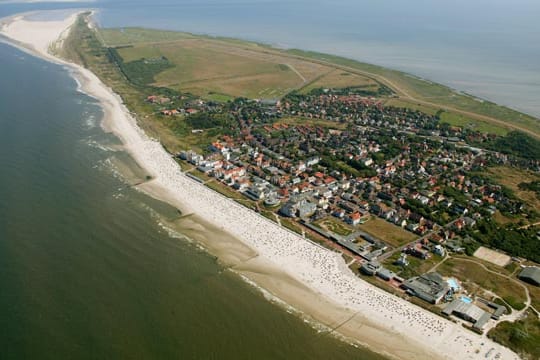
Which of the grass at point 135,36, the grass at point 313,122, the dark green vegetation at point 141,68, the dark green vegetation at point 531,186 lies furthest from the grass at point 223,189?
the grass at point 135,36

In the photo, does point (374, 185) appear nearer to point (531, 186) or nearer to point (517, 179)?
point (531, 186)

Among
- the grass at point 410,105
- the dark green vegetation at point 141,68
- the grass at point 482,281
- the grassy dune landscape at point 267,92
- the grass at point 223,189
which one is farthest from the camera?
the dark green vegetation at point 141,68

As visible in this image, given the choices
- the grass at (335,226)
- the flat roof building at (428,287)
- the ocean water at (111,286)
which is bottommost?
the ocean water at (111,286)

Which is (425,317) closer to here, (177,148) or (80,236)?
(80,236)

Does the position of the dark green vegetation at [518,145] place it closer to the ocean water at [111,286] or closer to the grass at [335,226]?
the grass at [335,226]

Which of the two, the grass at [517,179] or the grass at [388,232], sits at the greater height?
the grass at [517,179]

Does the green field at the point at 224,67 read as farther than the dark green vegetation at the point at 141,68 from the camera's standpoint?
No

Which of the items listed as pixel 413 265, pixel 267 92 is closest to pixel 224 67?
pixel 267 92

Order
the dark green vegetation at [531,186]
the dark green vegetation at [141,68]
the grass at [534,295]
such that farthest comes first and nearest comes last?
1. the dark green vegetation at [141,68]
2. the dark green vegetation at [531,186]
3. the grass at [534,295]
